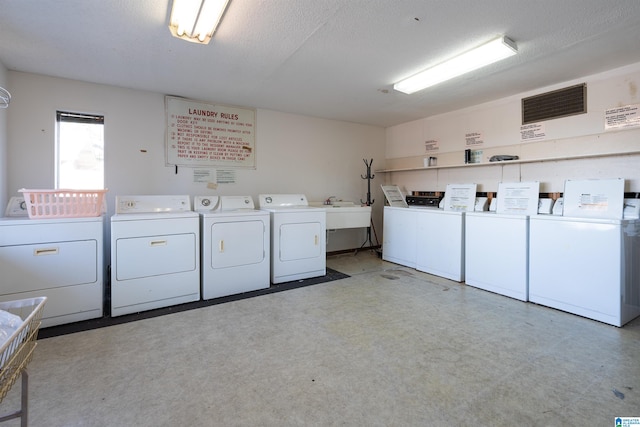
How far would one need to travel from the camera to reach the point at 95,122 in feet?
11.6

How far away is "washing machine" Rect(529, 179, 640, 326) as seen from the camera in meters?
2.60

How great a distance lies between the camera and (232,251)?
3.34 meters

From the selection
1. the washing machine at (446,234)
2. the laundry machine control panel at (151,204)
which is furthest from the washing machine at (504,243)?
the laundry machine control panel at (151,204)

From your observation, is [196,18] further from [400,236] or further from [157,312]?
[400,236]

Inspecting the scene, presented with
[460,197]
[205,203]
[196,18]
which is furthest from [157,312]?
[460,197]

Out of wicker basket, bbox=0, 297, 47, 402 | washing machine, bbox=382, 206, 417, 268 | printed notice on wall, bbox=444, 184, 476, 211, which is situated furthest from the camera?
washing machine, bbox=382, 206, 417, 268

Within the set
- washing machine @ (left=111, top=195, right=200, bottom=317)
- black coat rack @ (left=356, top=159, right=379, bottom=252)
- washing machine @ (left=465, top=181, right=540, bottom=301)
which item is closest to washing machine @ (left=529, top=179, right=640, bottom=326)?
washing machine @ (left=465, top=181, right=540, bottom=301)

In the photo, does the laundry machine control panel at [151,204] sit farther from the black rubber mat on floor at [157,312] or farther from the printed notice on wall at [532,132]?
the printed notice on wall at [532,132]

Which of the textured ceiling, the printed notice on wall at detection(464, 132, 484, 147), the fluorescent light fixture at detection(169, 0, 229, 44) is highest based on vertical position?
the textured ceiling

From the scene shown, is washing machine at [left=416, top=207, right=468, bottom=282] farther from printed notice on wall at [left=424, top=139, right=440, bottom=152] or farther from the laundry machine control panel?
the laundry machine control panel

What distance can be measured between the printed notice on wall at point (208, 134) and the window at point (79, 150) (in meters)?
0.75

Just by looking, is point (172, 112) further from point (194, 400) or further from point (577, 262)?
point (577, 262)

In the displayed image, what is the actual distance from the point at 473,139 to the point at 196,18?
149 inches

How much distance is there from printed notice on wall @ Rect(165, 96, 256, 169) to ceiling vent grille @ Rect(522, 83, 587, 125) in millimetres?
3599
